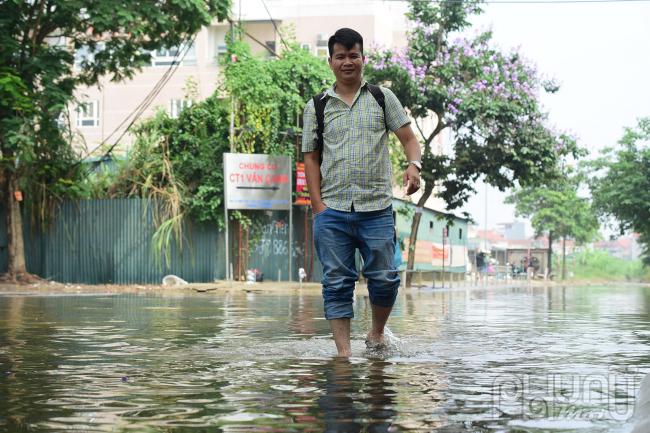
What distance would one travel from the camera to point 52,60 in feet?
78.1

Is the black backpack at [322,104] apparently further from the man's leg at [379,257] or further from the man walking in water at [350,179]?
the man's leg at [379,257]

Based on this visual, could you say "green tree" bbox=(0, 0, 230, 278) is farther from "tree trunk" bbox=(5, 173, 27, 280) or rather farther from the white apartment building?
the white apartment building

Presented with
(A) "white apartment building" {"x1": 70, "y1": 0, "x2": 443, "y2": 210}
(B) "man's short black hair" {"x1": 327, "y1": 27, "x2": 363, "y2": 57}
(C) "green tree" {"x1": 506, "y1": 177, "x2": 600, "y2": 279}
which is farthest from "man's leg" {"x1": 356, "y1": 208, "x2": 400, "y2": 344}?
(C) "green tree" {"x1": 506, "y1": 177, "x2": 600, "y2": 279}

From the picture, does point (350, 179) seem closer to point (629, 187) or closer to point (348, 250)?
point (348, 250)

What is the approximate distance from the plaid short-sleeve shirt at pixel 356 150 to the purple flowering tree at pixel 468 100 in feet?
81.3

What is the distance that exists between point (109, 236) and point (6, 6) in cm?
771

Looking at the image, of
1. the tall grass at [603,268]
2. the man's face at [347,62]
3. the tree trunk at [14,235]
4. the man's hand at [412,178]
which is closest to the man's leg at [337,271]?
the man's hand at [412,178]

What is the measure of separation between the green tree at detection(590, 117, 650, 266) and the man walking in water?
5476 cm

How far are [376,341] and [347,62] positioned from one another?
1.81 m

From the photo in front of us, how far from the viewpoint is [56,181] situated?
27531 millimetres

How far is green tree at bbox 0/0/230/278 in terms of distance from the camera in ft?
74.7

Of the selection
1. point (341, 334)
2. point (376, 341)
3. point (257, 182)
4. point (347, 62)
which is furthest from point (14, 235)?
point (347, 62)

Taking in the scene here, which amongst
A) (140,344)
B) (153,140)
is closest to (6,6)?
(153,140)

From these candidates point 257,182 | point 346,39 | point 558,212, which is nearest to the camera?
point 346,39
